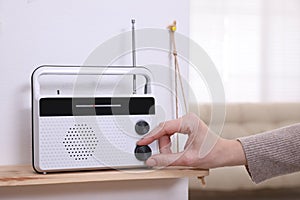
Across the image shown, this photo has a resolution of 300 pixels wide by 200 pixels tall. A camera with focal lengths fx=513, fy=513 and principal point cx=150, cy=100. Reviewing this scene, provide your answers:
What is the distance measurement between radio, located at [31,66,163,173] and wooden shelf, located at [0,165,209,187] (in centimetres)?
2

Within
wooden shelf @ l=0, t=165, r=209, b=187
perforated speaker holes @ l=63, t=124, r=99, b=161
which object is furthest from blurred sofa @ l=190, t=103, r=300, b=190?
perforated speaker holes @ l=63, t=124, r=99, b=161

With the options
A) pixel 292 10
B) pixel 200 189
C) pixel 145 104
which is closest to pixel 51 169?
pixel 145 104

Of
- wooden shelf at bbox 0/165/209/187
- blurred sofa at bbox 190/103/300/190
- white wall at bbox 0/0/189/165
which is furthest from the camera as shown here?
blurred sofa at bbox 190/103/300/190

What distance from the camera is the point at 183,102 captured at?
3.92 feet

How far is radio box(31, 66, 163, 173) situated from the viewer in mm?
1000

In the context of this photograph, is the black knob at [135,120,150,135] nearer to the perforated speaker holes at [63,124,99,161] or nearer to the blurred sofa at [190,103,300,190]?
the perforated speaker holes at [63,124,99,161]

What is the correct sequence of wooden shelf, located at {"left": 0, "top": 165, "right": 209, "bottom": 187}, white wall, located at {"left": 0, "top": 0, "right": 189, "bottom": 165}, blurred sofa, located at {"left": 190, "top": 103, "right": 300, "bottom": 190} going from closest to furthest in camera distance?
wooden shelf, located at {"left": 0, "top": 165, "right": 209, "bottom": 187}
white wall, located at {"left": 0, "top": 0, "right": 189, "bottom": 165}
blurred sofa, located at {"left": 190, "top": 103, "right": 300, "bottom": 190}

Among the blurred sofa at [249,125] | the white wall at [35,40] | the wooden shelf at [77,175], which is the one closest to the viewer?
the wooden shelf at [77,175]

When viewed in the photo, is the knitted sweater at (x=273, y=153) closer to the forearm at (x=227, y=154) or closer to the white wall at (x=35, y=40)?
the forearm at (x=227, y=154)

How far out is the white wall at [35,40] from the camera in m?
1.08

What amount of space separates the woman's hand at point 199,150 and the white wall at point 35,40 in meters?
0.23

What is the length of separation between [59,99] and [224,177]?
0.76m

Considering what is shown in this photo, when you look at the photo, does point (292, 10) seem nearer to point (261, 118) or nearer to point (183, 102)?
point (261, 118)

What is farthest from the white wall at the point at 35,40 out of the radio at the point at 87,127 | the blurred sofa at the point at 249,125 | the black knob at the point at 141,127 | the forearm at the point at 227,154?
the blurred sofa at the point at 249,125
